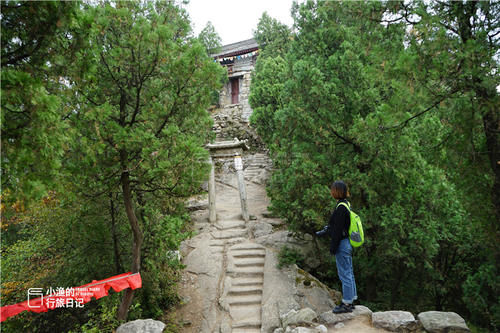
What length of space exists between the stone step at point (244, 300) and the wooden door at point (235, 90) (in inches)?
773

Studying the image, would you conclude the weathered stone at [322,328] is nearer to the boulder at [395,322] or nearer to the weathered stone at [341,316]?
the weathered stone at [341,316]

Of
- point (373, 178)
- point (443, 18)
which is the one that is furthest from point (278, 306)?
point (443, 18)

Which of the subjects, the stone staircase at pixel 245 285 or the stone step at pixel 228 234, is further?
the stone step at pixel 228 234

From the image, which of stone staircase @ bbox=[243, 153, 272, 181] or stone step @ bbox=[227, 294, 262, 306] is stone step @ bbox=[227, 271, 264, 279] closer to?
Result: stone step @ bbox=[227, 294, 262, 306]

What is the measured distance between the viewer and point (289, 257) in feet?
21.2

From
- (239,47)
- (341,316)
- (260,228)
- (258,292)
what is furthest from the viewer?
(239,47)

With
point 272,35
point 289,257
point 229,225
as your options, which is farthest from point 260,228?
point 272,35

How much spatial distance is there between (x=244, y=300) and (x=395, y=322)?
300cm

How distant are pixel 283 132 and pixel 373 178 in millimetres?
2045

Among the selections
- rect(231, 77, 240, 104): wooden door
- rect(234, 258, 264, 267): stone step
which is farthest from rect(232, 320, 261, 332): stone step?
rect(231, 77, 240, 104): wooden door

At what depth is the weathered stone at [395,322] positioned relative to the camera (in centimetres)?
355

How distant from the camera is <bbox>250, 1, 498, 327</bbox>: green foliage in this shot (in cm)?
309

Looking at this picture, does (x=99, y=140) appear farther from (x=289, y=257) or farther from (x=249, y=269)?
(x=289, y=257)

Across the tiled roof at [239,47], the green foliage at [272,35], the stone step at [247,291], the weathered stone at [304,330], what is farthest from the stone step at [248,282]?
the tiled roof at [239,47]
